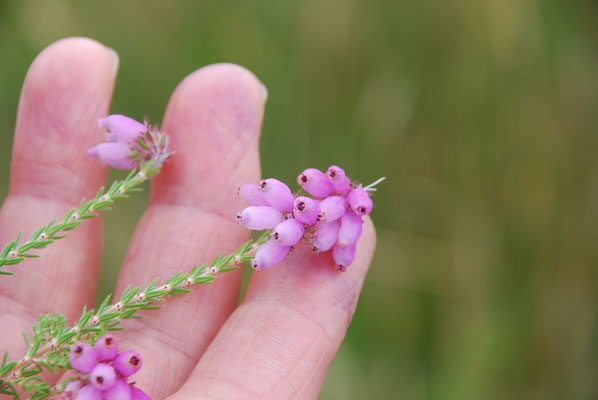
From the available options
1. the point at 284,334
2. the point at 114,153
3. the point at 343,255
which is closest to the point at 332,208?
the point at 343,255

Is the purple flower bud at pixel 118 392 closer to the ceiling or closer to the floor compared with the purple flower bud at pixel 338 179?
closer to the floor

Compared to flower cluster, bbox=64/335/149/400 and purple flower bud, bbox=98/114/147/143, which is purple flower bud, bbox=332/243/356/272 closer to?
flower cluster, bbox=64/335/149/400

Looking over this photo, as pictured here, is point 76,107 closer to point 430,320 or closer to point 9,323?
point 9,323

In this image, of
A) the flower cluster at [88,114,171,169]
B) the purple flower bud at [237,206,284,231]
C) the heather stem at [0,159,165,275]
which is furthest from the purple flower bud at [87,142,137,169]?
the purple flower bud at [237,206,284,231]

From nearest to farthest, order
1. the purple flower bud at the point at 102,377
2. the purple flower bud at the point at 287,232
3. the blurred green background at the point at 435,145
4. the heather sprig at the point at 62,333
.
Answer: the purple flower bud at the point at 102,377
the heather sprig at the point at 62,333
the purple flower bud at the point at 287,232
the blurred green background at the point at 435,145

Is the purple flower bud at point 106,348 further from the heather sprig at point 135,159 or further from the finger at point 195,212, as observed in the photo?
the heather sprig at point 135,159

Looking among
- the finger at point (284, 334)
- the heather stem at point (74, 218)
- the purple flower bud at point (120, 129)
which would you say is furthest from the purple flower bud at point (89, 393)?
the purple flower bud at point (120, 129)
